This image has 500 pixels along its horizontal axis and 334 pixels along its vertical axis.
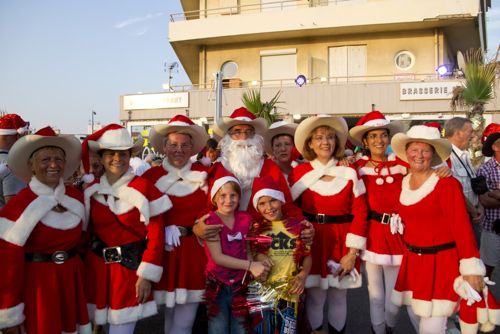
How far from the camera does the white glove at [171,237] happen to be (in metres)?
3.04

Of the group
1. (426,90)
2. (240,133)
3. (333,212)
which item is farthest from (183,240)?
(426,90)

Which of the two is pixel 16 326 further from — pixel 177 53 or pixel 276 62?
pixel 177 53

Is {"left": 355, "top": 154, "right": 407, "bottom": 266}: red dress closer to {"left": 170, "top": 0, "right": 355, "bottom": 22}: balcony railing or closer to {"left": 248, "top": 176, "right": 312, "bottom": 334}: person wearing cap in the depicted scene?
{"left": 248, "top": 176, "right": 312, "bottom": 334}: person wearing cap

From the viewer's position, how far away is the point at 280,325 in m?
2.76

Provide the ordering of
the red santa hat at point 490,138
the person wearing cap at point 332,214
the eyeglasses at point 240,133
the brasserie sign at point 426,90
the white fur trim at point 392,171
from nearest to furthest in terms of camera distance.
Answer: the person wearing cap at point 332,214
the white fur trim at point 392,171
the eyeglasses at point 240,133
the red santa hat at point 490,138
the brasserie sign at point 426,90

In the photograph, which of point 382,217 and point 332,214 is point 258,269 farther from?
point 382,217

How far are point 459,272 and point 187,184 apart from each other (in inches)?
83.2

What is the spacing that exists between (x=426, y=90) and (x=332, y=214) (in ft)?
49.1

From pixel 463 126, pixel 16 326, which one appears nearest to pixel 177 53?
pixel 463 126

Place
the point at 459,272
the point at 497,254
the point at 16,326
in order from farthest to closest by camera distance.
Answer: the point at 497,254 → the point at 459,272 → the point at 16,326

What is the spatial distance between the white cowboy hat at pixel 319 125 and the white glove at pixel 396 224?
2.58 ft

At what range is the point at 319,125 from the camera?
138 inches

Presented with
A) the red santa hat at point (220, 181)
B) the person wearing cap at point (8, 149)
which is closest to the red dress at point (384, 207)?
the red santa hat at point (220, 181)

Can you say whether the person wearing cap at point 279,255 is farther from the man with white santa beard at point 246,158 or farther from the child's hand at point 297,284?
the man with white santa beard at point 246,158
